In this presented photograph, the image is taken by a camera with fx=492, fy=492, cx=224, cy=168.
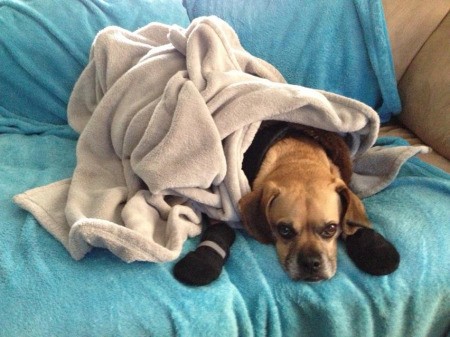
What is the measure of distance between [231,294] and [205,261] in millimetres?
90

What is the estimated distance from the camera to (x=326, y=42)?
155cm

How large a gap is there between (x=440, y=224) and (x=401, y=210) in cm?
9

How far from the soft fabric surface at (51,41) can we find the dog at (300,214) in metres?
0.64

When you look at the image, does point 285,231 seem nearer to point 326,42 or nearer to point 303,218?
point 303,218

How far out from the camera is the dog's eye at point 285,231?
1178 millimetres

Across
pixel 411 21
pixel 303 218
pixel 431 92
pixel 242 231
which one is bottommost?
pixel 242 231

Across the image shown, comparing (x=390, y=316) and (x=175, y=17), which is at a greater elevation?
(x=175, y=17)

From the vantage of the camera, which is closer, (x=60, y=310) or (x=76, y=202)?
(x=60, y=310)

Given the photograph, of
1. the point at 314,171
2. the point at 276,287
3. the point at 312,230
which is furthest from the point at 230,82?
the point at 276,287

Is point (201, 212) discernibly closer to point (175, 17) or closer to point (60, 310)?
point (60, 310)

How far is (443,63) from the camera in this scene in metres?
1.46

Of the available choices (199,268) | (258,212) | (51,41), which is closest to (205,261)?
(199,268)

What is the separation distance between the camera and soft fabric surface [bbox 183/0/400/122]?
5.01 ft

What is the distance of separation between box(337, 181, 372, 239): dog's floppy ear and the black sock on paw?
0.92ft
